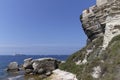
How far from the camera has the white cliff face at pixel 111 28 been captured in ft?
105

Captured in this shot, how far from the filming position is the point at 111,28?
107 ft

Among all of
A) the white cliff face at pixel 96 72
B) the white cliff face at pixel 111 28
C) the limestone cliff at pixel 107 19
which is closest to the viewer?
the white cliff face at pixel 96 72

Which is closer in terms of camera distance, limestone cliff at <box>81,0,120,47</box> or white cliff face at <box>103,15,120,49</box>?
white cliff face at <box>103,15,120,49</box>

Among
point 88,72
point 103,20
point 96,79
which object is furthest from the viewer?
point 103,20

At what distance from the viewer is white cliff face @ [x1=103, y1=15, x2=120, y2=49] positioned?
3206cm

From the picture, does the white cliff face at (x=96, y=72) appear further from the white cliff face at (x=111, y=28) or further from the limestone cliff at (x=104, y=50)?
the white cliff face at (x=111, y=28)

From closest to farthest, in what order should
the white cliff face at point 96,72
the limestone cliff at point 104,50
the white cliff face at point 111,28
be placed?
the limestone cliff at point 104,50 → the white cliff face at point 96,72 → the white cliff face at point 111,28

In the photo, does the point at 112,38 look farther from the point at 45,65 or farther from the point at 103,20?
the point at 45,65

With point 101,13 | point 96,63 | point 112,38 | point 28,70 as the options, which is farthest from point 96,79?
point 28,70

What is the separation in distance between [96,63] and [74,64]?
13.6m

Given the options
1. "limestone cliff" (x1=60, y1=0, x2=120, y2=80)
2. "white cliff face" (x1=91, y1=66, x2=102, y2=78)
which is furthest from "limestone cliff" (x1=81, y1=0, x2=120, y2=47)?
"white cliff face" (x1=91, y1=66, x2=102, y2=78)

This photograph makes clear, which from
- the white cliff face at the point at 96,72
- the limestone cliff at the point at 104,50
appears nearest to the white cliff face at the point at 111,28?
the limestone cliff at the point at 104,50

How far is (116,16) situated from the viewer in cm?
3253

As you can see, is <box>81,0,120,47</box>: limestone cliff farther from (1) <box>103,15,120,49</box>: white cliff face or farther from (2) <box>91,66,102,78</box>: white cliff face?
(2) <box>91,66,102,78</box>: white cliff face
